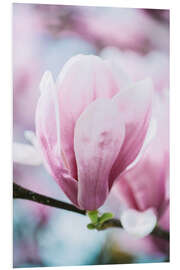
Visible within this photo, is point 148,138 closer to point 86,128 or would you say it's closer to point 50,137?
point 86,128

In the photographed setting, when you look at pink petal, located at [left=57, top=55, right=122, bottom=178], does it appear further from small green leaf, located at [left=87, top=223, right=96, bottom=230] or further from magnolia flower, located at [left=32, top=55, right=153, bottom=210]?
small green leaf, located at [left=87, top=223, right=96, bottom=230]

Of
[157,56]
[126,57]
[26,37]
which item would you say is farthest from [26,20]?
[157,56]

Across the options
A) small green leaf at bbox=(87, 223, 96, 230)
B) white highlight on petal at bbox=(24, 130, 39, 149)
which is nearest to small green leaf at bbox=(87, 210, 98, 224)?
small green leaf at bbox=(87, 223, 96, 230)

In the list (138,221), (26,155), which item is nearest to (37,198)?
(26,155)

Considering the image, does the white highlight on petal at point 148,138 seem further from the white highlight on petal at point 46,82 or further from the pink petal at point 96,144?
the white highlight on petal at point 46,82

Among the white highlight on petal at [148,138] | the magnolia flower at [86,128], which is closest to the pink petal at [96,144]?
the magnolia flower at [86,128]

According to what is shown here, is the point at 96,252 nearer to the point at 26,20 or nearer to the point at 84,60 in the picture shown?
the point at 84,60
